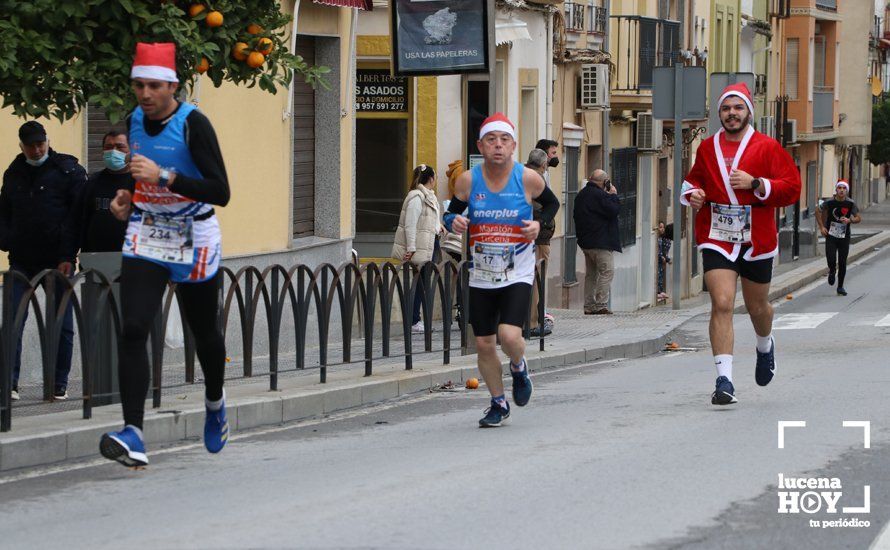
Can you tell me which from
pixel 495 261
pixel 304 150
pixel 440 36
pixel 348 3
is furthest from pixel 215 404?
pixel 304 150

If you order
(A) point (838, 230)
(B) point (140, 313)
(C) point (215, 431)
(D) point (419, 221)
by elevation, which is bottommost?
(A) point (838, 230)

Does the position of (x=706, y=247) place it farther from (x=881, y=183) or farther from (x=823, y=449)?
(x=881, y=183)

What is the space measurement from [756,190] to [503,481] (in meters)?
3.45

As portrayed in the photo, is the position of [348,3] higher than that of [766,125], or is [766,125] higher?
[348,3]

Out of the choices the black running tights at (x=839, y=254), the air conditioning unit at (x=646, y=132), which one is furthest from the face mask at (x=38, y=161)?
the air conditioning unit at (x=646, y=132)

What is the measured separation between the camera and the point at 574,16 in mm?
30828

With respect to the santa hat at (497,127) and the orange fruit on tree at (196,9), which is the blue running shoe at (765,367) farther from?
the orange fruit on tree at (196,9)

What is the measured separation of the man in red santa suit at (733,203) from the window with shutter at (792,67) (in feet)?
170

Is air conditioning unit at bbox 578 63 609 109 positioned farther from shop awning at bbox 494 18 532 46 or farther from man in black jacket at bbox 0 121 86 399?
man in black jacket at bbox 0 121 86 399

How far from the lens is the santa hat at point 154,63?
805cm

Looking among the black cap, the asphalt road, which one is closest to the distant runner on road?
the asphalt road

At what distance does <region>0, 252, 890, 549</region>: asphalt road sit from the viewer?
7004mm

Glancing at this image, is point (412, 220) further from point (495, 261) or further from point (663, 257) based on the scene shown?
point (663, 257)

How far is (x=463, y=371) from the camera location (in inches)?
574
